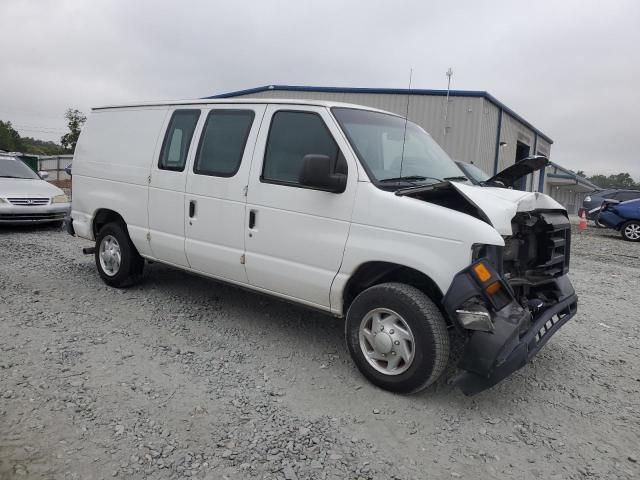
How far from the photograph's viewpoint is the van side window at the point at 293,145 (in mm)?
3959

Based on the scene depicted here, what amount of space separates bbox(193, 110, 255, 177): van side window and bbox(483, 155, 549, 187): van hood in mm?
2316

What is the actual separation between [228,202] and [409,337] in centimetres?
204

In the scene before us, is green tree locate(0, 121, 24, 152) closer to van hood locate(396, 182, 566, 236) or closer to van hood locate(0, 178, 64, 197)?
van hood locate(0, 178, 64, 197)

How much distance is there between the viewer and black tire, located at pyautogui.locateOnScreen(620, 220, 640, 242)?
15.1 m

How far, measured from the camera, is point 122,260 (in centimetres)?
558

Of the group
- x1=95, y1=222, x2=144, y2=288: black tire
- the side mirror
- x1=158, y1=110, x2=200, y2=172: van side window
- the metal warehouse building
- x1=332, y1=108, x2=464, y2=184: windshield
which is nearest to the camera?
the side mirror

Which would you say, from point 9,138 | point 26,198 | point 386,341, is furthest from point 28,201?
point 9,138

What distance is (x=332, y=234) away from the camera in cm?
381

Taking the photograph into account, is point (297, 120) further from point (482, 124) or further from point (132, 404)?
point (482, 124)

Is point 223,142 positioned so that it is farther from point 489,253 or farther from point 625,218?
point 625,218

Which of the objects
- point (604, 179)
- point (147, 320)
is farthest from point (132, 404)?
point (604, 179)

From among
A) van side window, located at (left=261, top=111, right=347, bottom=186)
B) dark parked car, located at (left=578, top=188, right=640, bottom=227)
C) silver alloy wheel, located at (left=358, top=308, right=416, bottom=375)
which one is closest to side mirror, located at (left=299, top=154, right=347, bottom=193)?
van side window, located at (left=261, top=111, right=347, bottom=186)

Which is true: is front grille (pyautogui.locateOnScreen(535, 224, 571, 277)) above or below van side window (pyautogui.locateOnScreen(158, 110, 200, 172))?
below

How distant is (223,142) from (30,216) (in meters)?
6.83
